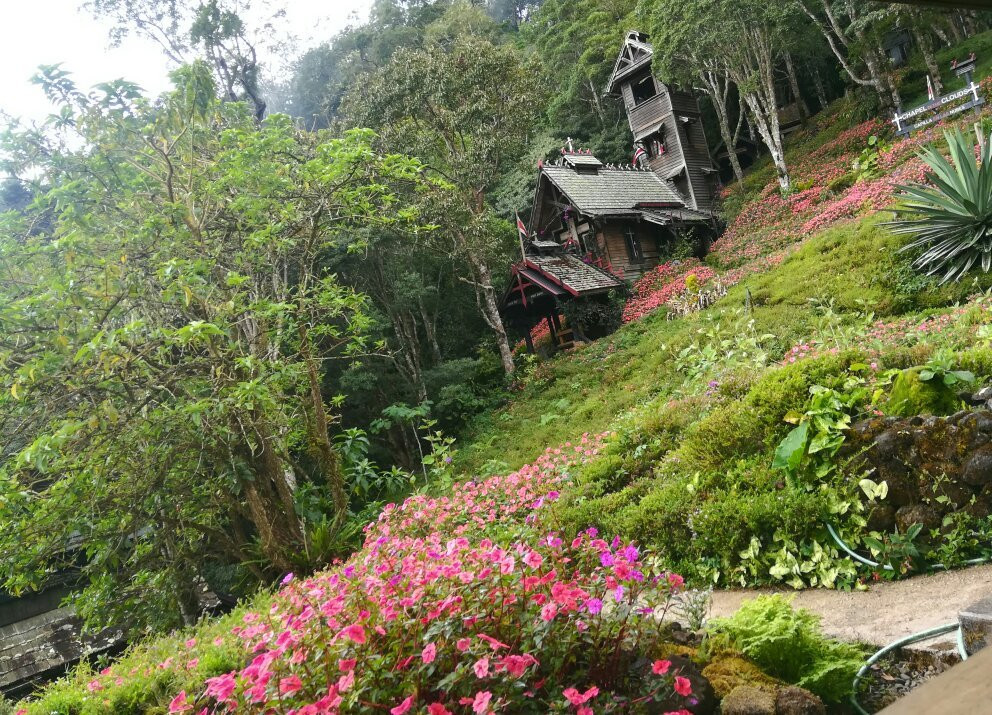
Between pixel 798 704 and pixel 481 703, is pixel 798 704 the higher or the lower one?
the lower one

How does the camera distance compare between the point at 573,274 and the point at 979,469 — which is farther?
the point at 573,274

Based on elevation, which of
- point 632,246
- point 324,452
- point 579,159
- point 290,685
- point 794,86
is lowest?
point 324,452

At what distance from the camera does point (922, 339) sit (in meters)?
7.12

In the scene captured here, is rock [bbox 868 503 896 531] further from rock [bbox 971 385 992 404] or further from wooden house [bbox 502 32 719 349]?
wooden house [bbox 502 32 719 349]

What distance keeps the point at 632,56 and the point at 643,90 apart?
1680 mm

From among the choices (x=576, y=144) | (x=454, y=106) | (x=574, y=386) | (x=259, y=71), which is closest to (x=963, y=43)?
(x=576, y=144)

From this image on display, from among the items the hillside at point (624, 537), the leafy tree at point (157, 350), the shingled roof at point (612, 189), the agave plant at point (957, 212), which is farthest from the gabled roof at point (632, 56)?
the leafy tree at point (157, 350)

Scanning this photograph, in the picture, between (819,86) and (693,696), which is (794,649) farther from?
(819,86)

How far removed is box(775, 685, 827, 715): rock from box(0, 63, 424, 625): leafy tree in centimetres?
601

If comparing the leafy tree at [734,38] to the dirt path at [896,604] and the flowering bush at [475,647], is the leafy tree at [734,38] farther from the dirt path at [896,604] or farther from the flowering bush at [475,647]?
the flowering bush at [475,647]

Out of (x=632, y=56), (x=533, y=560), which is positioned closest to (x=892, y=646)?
(x=533, y=560)

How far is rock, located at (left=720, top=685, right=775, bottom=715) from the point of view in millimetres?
2615

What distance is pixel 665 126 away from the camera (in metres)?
27.0

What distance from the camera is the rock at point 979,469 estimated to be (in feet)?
14.1
